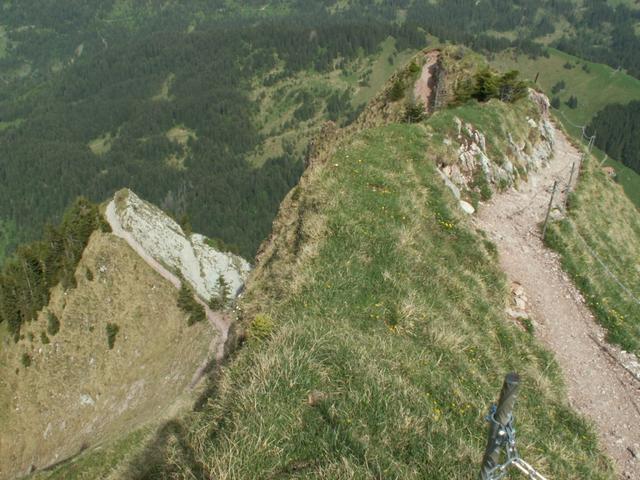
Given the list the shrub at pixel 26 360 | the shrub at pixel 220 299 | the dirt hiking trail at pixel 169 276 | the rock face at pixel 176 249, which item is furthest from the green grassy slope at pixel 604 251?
the shrub at pixel 26 360

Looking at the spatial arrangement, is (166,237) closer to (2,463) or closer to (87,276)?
(87,276)

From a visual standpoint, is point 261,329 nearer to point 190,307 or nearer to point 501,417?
point 501,417

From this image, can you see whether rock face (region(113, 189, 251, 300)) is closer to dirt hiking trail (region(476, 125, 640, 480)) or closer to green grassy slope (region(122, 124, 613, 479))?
dirt hiking trail (region(476, 125, 640, 480))

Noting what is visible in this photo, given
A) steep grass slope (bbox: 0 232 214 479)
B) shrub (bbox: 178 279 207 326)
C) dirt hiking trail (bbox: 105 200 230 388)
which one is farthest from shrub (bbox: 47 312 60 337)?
shrub (bbox: 178 279 207 326)

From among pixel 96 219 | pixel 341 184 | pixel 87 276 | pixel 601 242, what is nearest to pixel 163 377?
pixel 87 276

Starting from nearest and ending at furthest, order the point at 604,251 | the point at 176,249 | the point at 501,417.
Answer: the point at 501,417
the point at 604,251
the point at 176,249

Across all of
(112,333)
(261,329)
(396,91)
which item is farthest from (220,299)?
(261,329)
